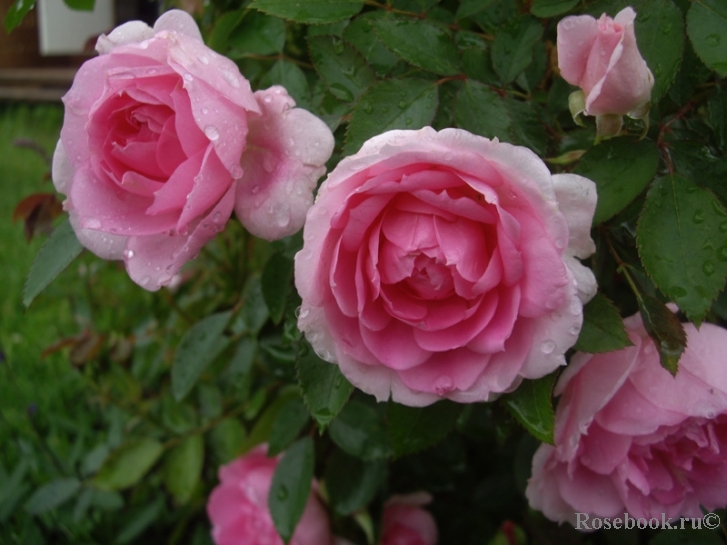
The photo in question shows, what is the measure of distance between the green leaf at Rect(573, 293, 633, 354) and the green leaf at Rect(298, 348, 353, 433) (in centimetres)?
21

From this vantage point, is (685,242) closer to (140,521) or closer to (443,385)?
(443,385)

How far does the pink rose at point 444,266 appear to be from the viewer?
1.53ft

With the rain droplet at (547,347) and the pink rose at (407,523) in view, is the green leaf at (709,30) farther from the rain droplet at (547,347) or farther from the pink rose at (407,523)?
the pink rose at (407,523)

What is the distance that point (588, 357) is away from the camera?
58cm

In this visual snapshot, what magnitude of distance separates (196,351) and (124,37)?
0.54 metres

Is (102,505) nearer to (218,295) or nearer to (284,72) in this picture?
(218,295)

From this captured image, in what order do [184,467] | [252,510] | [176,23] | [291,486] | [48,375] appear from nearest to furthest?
[176,23] < [291,486] < [252,510] < [184,467] < [48,375]

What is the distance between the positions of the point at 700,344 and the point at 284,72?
52 centimetres

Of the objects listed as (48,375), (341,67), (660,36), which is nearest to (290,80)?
(341,67)

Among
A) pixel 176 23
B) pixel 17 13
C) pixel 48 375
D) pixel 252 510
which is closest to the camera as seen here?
pixel 176 23

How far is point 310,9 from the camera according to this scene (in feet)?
1.98

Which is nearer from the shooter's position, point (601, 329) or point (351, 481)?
point (601, 329)

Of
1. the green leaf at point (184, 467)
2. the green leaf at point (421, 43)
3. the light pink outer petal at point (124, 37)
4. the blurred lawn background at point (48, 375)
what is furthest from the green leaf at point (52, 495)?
the green leaf at point (421, 43)

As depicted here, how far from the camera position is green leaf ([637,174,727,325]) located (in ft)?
1.65
